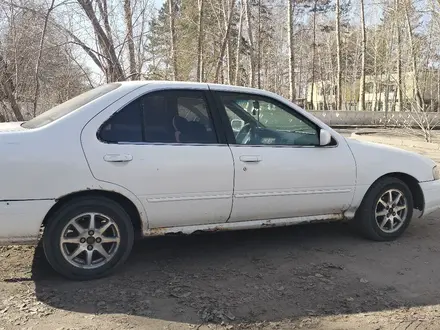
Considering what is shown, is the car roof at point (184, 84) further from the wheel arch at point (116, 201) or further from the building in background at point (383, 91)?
the building in background at point (383, 91)

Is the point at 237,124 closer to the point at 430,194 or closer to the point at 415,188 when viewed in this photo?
the point at 415,188

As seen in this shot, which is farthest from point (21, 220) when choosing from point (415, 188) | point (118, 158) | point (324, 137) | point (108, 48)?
point (108, 48)

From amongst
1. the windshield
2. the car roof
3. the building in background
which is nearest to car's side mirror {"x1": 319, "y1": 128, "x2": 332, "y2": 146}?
the car roof

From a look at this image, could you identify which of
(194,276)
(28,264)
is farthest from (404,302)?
(28,264)

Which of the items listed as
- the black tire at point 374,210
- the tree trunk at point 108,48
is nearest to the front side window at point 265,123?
the black tire at point 374,210

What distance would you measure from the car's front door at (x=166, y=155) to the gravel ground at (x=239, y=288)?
52cm

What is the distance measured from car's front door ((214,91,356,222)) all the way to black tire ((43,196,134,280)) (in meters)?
1.00

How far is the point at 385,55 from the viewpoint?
130 feet

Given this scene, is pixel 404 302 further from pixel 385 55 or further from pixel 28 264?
pixel 385 55

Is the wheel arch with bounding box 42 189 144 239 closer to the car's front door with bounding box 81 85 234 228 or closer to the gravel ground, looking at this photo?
the car's front door with bounding box 81 85 234 228

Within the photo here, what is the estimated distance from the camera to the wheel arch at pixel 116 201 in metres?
3.61

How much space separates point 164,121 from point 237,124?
71 centimetres

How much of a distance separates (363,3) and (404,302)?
3533cm

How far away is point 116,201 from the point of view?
3.81 m
